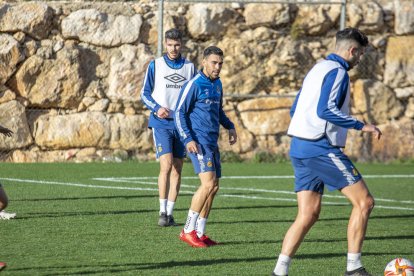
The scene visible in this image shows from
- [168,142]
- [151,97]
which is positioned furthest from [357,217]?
[151,97]

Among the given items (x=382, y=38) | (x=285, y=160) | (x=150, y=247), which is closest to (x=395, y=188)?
(x=285, y=160)

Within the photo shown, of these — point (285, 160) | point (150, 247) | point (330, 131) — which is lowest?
point (285, 160)

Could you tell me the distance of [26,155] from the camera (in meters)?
19.4

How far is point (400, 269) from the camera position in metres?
7.67

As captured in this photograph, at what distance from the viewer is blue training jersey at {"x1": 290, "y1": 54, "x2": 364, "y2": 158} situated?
24.3 feet

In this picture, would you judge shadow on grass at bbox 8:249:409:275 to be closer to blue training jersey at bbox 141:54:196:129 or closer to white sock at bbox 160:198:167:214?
white sock at bbox 160:198:167:214

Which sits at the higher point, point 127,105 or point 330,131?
point 330,131

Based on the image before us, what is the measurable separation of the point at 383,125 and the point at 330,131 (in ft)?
44.9

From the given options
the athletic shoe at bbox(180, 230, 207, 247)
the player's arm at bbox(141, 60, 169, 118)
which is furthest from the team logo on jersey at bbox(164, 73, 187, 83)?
the athletic shoe at bbox(180, 230, 207, 247)

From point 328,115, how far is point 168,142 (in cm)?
425

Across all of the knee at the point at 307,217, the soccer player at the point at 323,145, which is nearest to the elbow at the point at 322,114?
the soccer player at the point at 323,145

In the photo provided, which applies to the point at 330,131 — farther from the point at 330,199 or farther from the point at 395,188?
the point at 395,188

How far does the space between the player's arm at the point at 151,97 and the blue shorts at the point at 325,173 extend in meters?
3.74

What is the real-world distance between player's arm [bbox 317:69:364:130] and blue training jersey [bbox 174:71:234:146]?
8.14 ft
